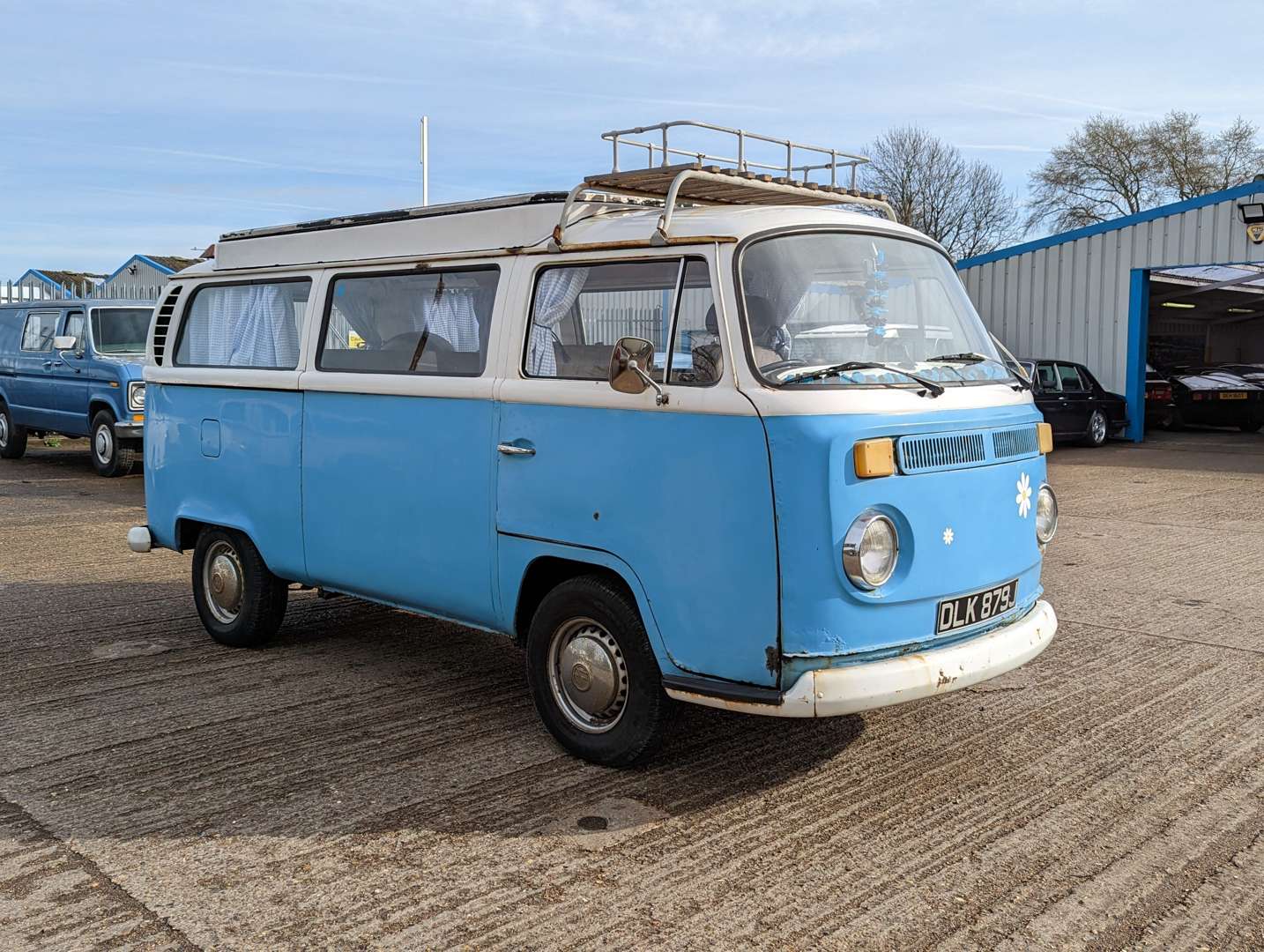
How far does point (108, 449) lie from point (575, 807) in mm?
12276

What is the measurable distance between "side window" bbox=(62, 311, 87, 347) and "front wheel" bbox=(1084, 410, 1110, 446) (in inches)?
610

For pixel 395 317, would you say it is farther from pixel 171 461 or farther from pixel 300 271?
pixel 171 461

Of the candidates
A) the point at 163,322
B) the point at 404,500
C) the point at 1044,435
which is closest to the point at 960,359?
the point at 1044,435

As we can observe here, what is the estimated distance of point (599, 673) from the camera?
4715 mm

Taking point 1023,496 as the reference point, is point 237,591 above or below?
below

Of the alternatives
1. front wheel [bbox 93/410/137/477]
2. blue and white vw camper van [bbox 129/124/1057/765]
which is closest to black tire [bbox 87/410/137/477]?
front wheel [bbox 93/410/137/477]

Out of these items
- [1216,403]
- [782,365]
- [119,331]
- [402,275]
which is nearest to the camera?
[782,365]

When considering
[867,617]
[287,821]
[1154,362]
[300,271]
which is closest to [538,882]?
[287,821]

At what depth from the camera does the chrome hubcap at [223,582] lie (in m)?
6.57

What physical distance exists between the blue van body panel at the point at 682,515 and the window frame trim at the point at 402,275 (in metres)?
0.50

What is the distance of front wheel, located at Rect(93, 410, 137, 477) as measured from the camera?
14.7m

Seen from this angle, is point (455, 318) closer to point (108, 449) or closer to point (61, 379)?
point (108, 449)

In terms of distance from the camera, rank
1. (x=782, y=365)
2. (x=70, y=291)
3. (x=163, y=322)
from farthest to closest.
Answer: (x=70, y=291) → (x=163, y=322) → (x=782, y=365)

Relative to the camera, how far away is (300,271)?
20.1 ft
